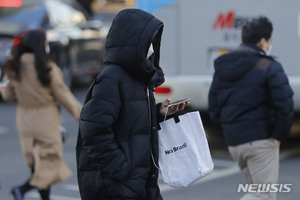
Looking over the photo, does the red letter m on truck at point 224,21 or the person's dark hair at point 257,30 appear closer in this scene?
the person's dark hair at point 257,30

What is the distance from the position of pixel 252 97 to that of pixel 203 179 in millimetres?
2647

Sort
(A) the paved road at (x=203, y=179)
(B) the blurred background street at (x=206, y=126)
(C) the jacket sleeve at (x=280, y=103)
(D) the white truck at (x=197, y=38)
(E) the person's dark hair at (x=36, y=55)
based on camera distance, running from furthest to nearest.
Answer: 1. (D) the white truck at (x=197, y=38)
2. (B) the blurred background street at (x=206, y=126)
3. (A) the paved road at (x=203, y=179)
4. (E) the person's dark hair at (x=36, y=55)
5. (C) the jacket sleeve at (x=280, y=103)

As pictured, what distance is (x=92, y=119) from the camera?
3746 millimetres

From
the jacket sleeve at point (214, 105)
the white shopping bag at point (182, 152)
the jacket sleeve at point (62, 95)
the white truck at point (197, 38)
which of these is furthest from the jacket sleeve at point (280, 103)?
the white truck at point (197, 38)

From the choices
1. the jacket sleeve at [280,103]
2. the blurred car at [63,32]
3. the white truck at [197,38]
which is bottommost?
the blurred car at [63,32]

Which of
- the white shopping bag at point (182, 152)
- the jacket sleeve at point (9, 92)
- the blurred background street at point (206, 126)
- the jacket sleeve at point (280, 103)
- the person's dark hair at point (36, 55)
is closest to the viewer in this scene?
the white shopping bag at point (182, 152)

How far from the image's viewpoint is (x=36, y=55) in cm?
634

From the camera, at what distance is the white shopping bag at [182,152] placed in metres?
3.93

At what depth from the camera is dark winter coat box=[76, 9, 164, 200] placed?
375cm

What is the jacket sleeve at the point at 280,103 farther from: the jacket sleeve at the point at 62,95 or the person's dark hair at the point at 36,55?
the person's dark hair at the point at 36,55

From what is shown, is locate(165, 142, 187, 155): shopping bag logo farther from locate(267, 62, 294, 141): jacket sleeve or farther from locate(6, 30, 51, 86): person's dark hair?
locate(6, 30, 51, 86): person's dark hair

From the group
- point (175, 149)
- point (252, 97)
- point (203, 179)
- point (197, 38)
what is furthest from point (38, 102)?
point (197, 38)

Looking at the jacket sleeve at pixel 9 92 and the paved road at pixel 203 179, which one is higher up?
the jacket sleeve at pixel 9 92

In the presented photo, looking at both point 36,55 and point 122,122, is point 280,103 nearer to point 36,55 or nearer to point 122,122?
point 122,122
